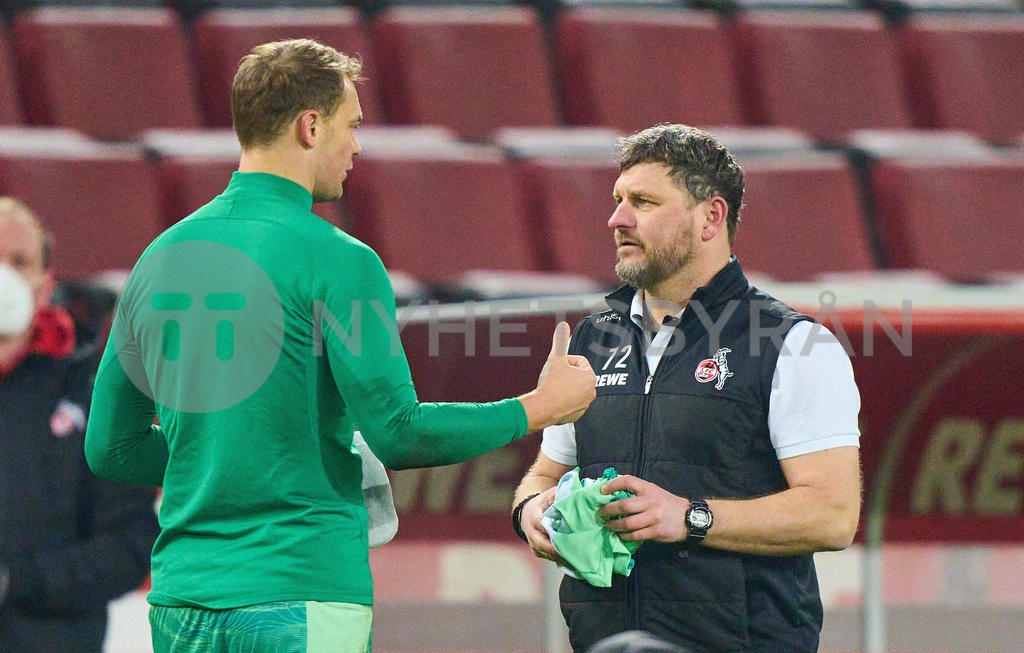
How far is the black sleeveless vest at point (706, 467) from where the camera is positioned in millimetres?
1785

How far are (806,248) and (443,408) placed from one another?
2.87m

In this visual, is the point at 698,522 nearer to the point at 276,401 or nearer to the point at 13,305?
the point at 276,401

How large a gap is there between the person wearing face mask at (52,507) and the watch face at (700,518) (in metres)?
1.03

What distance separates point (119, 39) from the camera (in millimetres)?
4383

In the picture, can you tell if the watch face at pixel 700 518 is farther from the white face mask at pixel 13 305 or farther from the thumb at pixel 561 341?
the white face mask at pixel 13 305

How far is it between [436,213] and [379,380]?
2.59 meters

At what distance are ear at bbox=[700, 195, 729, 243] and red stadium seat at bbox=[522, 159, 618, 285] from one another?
6.41 feet

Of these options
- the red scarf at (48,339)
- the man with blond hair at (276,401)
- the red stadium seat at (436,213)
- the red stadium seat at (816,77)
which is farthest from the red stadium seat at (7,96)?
the man with blond hair at (276,401)

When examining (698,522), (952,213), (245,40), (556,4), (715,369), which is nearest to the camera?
(698,522)

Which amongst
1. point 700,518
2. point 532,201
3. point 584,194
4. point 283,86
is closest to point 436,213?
point 532,201

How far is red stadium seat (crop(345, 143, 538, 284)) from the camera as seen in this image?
3.92 m

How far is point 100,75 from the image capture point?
171 inches

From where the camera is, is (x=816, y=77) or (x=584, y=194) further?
(x=816, y=77)

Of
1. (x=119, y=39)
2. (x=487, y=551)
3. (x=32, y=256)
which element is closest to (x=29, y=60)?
(x=119, y=39)
